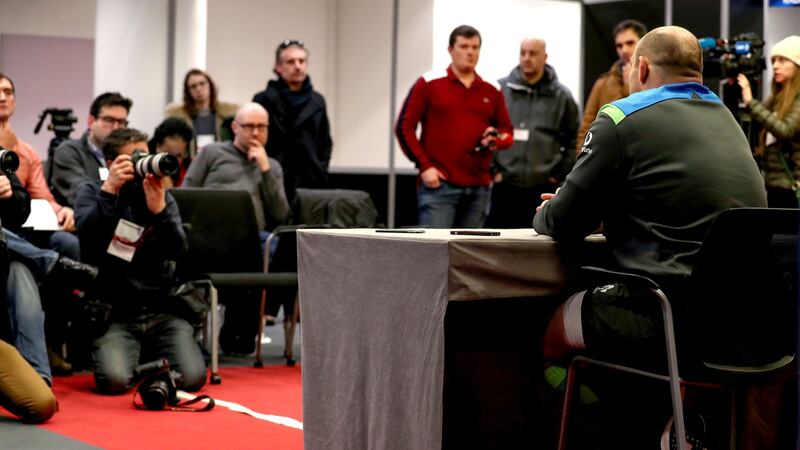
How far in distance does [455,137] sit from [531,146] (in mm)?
625

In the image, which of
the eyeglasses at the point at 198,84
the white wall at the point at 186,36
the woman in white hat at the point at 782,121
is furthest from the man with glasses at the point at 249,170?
the woman in white hat at the point at 782,121

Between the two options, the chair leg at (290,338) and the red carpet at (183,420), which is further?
the chair leg at (290,338)

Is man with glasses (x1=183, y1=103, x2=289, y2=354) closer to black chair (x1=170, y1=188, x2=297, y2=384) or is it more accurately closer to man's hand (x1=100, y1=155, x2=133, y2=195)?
black chair (x1=170, y1=188, x2=297, y2=384)

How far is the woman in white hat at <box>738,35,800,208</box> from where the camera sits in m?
5.62

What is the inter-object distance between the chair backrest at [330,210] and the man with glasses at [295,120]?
67 cm

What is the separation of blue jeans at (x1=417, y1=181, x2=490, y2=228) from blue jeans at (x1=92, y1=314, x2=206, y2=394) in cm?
164

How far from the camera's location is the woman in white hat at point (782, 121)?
562cm

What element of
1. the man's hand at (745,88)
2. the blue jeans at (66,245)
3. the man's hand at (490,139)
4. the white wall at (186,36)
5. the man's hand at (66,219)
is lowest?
the blue jeans at (66,245)

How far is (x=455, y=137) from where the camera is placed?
20.6 ft

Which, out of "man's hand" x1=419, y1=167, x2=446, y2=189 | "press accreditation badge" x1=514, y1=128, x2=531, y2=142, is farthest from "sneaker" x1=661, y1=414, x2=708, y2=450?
"press accreditation badge" x1=514, y1=128, x2=531, y2=142

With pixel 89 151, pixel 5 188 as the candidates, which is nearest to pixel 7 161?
pixel 5 188

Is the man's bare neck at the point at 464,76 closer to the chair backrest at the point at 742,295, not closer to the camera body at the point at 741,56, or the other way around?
the camera body at the point at 741,56

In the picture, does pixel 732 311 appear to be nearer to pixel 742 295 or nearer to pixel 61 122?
pixel 742 295

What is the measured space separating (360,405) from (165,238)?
224cm
